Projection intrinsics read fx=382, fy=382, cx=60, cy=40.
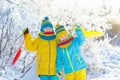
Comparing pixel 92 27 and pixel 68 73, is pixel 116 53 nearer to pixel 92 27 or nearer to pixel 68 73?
pixel 92 27

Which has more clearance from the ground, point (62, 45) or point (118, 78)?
point (62, 45)

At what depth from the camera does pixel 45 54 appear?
21.0 ft

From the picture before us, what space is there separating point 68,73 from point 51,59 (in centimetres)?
36

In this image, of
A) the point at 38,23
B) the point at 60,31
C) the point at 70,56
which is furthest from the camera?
the point at 38,23

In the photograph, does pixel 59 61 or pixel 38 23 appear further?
pixel 38 23

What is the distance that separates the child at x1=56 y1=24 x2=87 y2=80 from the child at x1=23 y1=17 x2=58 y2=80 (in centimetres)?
10

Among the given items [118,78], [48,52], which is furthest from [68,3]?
[48,52]

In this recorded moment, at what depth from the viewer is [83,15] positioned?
1334cm

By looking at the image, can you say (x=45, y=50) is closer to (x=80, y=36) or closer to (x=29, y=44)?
(x=29, y=44)

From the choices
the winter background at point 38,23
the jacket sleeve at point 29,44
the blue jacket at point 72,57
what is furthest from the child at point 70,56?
the winter background at point 38,23

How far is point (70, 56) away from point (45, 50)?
433 mm

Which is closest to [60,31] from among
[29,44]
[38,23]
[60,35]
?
[60,35]

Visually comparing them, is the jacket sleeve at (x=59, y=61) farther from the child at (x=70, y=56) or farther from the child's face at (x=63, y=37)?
the child's face at (x=63, y=37)

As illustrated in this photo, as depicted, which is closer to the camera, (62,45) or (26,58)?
(62,45)
